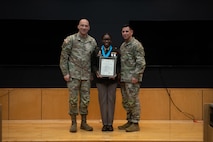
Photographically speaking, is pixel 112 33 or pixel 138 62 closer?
pixel 138 62

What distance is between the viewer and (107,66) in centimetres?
496

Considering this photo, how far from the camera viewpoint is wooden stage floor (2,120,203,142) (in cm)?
463

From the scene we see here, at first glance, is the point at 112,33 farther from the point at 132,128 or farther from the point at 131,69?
the point at 132,128

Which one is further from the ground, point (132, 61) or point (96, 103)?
point (132, 61)

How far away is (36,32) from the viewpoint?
603 centimetres

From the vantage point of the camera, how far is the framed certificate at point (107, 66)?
4.95m

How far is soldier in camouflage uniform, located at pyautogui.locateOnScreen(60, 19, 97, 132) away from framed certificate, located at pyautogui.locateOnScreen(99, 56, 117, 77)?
0.21 m

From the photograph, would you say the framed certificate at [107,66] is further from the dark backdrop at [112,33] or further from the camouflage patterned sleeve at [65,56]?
the dark backdrop at [112,33]

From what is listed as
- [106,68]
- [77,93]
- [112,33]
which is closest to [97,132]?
[77,93]

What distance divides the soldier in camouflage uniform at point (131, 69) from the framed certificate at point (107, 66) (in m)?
0.18

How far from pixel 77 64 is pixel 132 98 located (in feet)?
3.07

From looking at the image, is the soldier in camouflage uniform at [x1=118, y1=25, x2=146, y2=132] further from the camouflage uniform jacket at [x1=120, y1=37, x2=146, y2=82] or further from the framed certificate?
the framed certificate

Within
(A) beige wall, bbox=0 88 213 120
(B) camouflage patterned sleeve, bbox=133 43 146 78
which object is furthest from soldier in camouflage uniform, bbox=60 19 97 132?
(A) beige wall, bbox=0 88 213 120

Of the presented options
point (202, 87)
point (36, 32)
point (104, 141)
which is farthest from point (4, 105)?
point (202, 87)
